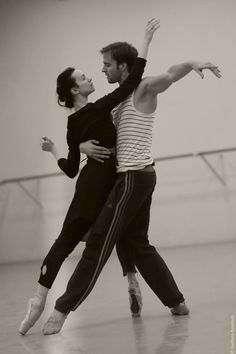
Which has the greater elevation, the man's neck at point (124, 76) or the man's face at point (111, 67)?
the man's face at point (111, 67)

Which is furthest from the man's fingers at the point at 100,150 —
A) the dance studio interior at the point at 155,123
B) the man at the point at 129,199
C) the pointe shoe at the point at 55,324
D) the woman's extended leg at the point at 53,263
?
the dance studio interior at the point at 155,123

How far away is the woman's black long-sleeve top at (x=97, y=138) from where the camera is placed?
10.1 feet

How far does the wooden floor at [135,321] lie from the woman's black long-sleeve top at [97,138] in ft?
1.54

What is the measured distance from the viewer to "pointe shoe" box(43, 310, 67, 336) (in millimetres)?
3062

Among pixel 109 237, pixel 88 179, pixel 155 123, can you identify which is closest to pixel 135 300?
pixel 109 237

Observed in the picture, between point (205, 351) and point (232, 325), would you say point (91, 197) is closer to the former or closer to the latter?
point (232, 325)

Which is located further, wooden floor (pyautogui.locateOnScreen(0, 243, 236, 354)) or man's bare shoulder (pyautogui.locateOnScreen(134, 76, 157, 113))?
man's bare shoulder (pyautogui.locateOnScreen(134, 76, 157, 113))

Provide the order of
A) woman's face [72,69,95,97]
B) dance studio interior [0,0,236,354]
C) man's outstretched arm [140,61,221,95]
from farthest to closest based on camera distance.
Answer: dance studio interior [0,0,236,354], woman's face [72,69,95,97], man's outstretched arm [140,61,221,95]

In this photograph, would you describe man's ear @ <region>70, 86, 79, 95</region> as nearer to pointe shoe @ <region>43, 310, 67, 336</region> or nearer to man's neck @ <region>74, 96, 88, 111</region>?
man's neck @ <region>74, 96, 88, 111</region>

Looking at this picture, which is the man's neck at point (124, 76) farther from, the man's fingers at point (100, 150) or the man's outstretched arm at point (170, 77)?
the man's fingers at point (100, 150)

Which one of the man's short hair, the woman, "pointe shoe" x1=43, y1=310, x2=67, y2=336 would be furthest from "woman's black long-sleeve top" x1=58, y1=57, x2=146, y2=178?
"pointe shoe" x1=43, y1=310, x2=67, y2=336

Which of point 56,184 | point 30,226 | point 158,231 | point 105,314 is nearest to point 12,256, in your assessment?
point 30,226

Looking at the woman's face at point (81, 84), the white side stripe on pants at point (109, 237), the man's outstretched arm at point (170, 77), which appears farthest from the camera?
the woman's face at point (81, 84)

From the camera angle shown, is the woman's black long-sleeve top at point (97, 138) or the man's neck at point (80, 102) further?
the man's neck at point (80, 102)
